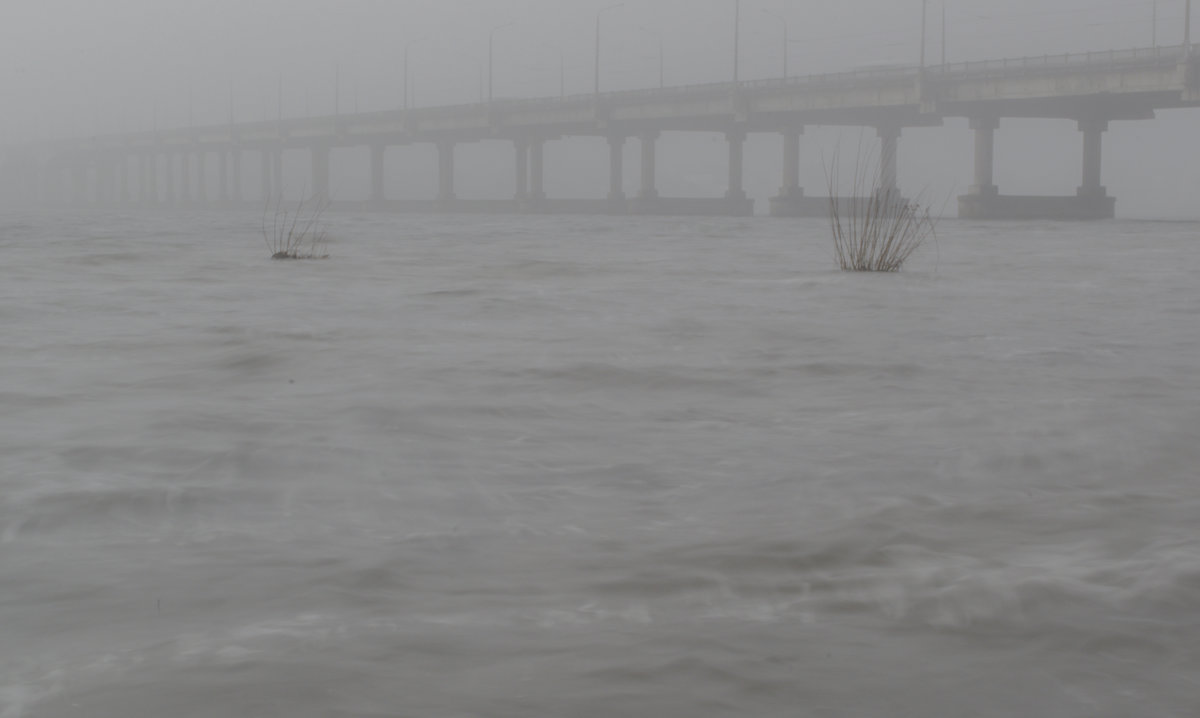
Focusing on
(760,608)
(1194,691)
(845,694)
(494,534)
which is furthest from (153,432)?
(1194,691)

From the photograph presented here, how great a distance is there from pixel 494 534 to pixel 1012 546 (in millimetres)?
1648

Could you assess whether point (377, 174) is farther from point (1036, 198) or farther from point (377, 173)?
point (1036, 198)

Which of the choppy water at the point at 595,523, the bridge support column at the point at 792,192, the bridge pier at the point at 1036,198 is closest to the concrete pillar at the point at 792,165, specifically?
the bridge support column at the point at 792,192

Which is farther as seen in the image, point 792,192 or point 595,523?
point 792,192

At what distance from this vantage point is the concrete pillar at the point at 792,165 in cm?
8431

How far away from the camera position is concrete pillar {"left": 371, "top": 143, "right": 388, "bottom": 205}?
116 meters

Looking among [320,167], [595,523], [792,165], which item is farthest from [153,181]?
[595,523]

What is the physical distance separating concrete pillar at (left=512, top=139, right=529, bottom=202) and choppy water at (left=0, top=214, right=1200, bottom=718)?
302 feet

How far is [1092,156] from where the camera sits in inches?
2889

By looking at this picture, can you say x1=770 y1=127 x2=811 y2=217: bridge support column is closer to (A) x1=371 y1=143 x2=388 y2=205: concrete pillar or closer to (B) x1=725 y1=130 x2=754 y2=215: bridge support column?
(B) x1=725 y1=130 x2=754 y2=215: bridge support column

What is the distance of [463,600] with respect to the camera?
3691 mm

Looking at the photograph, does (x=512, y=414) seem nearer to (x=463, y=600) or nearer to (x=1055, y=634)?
(x=463, y=600)

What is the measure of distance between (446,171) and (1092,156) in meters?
53.2

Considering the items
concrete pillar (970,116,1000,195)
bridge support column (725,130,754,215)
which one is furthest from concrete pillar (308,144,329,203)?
concrete pillar (970,116,1000,195)
